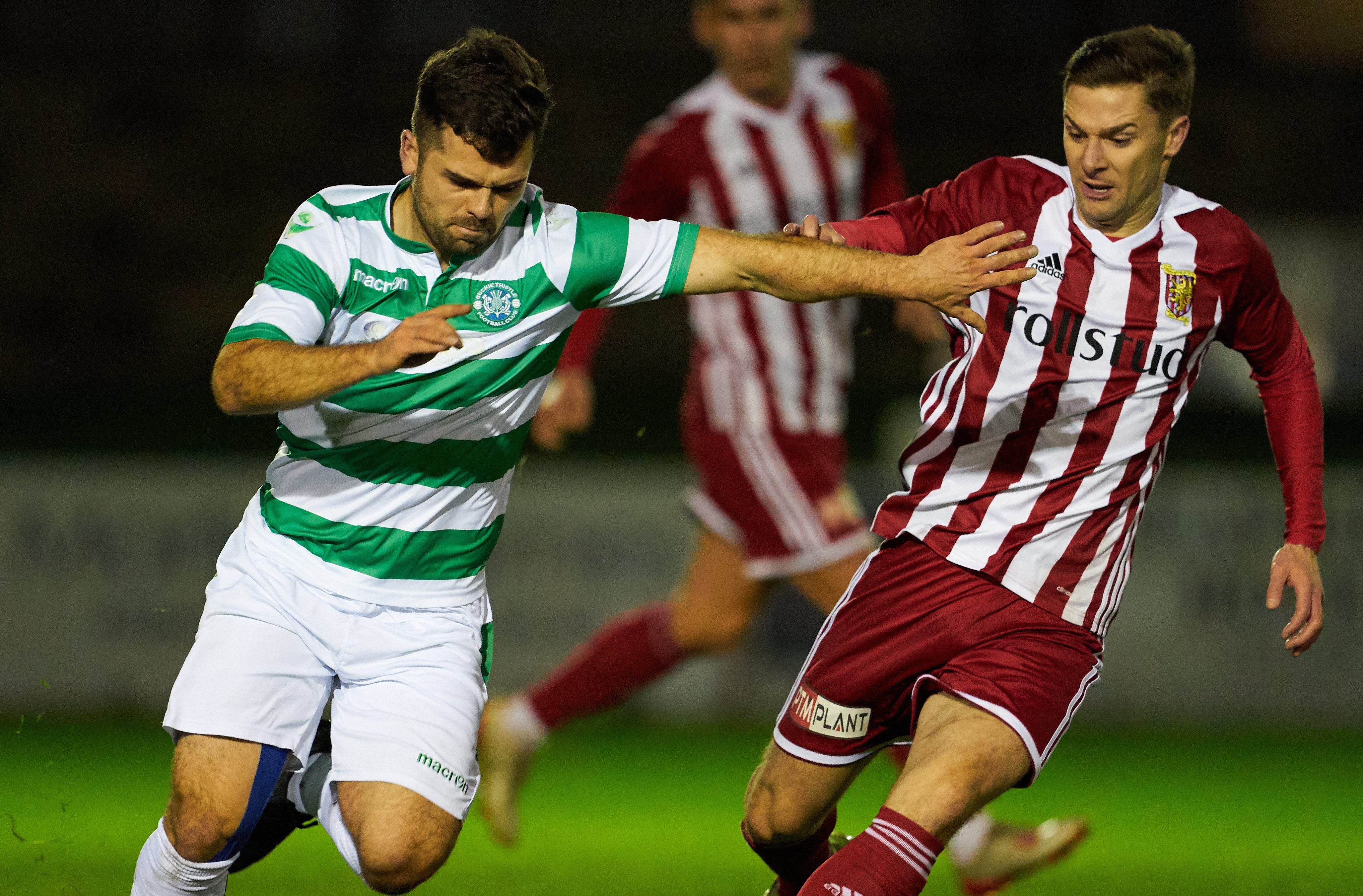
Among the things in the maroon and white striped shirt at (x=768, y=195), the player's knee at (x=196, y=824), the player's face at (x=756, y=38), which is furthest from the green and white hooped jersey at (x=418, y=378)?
the player's face at (x=756, y=38)

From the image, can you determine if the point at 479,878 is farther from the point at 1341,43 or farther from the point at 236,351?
the point at 1341,43

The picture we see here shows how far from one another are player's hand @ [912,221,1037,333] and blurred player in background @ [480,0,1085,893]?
77.2 inches

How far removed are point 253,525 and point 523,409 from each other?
2.19 feet

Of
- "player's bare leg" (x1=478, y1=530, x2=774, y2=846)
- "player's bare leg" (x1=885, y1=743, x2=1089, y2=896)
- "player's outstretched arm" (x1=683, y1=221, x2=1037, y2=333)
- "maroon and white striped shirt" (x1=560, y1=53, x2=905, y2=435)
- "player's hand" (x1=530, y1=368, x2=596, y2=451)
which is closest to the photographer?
"player's outstretched arm" (x1=683, y1=221, x2=1037, y2=333)

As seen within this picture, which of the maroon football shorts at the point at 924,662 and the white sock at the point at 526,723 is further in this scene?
the white sock at the point at 526,723

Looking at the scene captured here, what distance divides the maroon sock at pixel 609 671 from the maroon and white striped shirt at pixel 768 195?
729 mm

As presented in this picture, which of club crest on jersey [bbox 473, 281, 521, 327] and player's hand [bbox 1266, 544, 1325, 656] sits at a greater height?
club crest on jersey [bbox 473, 281, 521, 327]

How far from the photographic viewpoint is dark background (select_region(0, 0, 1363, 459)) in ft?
29.9

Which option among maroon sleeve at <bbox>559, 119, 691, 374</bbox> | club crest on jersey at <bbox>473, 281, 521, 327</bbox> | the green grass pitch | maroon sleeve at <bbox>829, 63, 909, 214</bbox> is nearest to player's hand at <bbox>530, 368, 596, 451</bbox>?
maroon sleeve at <bbox>559, 119, 691, 374</bbox>

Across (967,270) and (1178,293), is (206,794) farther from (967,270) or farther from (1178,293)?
(1178,293)

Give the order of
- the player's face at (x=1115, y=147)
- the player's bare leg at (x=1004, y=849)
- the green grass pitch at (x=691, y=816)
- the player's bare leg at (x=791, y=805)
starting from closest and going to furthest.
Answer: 1. the player's face at (x=1115, y=147)
2. the player's bare leg at (x=791, y=805)
3. the player's bare leg at (x=1004, y=849)
4. the green grass pitch at (x=691, y=816)

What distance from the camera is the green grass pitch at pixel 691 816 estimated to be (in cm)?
482

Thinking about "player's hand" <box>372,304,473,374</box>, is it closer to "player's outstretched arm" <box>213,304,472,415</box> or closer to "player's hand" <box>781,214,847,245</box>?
"player's outstretched arm" <box>213,304,472,415</box>

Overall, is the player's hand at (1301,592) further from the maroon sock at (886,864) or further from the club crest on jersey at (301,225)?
the club crest on jersey at (301,225)
